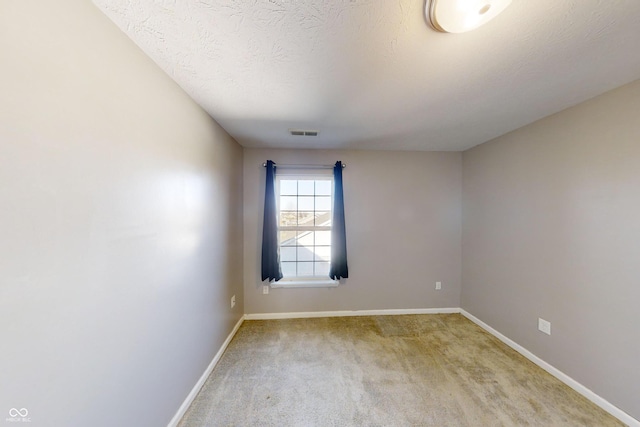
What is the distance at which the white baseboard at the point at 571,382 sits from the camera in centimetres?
151

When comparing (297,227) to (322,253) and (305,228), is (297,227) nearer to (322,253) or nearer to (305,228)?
(305,228)

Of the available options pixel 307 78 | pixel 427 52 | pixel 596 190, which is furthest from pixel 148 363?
pixel 596 190

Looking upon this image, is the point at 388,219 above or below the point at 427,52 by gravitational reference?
below

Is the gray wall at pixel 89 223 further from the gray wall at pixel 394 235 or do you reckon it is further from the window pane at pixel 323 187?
the window pane at pixel 323 187

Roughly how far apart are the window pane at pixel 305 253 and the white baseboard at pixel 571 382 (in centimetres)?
236

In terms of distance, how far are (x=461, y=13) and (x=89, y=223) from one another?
176 cm

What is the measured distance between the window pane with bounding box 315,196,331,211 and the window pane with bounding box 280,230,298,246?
1.61 ft

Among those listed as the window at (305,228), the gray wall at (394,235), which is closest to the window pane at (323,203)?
the window at (305,228)

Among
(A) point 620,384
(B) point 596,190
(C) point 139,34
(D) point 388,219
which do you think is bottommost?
(A) point 620,384

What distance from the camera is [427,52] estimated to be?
3.88 feet

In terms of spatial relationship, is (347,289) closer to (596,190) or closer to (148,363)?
(148,363)

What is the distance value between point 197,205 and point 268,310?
6.16ft

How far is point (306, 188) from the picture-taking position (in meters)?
3.19

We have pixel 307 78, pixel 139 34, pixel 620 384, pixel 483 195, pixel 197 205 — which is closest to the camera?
pixel 139 34
